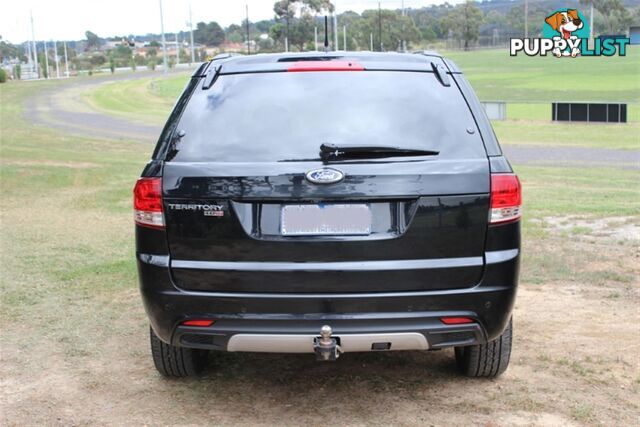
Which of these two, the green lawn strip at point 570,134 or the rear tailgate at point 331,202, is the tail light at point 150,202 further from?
the green lawn strip at point 570,134

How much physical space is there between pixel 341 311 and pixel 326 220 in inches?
16.9

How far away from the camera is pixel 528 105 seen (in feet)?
135

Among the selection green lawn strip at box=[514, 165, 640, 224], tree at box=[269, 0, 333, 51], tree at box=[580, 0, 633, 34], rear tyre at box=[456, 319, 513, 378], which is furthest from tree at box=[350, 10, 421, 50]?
rear tyre at box=[456, 319, 513, 378]

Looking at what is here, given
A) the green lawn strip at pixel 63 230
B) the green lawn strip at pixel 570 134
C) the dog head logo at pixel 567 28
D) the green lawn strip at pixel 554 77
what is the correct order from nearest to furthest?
the green lawn strip at pixel 63 230 < the green lawn strip at pixel 570 134 < the green lawn strip at pixel 554 77 < the dog head logo at pixel 567 28

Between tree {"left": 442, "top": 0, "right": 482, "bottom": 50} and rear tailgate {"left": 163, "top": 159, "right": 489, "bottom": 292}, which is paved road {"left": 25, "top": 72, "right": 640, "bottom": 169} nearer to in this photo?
rear tailgate {"left": 163, "top": 159, "right": 489, "bottom": 292}

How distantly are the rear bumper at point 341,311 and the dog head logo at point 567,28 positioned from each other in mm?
73828

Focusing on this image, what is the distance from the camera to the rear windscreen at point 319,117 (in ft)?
13.0

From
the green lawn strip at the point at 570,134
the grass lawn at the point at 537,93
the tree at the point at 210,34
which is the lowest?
the green lawn strip at the point at 570,134

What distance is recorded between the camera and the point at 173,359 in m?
4.68

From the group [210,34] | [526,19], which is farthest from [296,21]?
[210,34]

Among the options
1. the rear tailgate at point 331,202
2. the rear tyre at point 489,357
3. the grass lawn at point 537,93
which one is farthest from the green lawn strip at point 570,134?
the rear tailgate at point 331,202

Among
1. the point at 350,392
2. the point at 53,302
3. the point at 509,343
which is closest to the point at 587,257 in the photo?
the point at 509,343

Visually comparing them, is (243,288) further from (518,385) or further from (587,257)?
(587,257)

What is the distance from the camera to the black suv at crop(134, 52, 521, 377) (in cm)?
382
